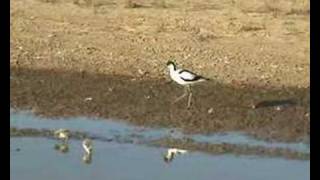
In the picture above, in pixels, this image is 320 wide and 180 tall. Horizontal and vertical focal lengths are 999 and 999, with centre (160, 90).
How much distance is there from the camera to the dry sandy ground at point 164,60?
38.8 ft

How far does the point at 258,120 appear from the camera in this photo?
11477 mm

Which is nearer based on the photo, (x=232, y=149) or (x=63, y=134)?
(x=232, y=149)

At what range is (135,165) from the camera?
31.4 ft

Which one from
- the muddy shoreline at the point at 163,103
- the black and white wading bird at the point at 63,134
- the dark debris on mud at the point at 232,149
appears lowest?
the dark debris on mud at the point at 232,149

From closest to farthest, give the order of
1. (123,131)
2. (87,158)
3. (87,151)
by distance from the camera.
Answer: (87,158)
(87,151)
(123,131)

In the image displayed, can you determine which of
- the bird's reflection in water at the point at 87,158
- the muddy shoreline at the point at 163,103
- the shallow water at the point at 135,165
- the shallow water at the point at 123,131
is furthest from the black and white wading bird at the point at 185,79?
the bird's reflection in water at the point at 87,158

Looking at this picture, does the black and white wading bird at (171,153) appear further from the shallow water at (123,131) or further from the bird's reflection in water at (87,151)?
the bird's reflection in water at (87,151)

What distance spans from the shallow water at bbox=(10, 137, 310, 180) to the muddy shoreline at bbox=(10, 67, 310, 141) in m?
1.03

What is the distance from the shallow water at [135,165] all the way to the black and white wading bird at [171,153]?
6cm

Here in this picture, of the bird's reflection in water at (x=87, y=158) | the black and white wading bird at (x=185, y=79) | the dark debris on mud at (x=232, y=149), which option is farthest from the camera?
the black and white wading bird at (x=185, y=79)

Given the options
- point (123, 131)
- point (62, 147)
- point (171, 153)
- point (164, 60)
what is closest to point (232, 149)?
point (171, 153)

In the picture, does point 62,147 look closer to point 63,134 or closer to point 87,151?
point 63,134

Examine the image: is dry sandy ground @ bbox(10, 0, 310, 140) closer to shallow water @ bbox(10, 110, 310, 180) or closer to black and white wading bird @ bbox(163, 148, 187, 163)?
shallow water @ bbox(10, 110, 310, 180)

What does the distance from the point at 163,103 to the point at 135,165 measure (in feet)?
8.78
